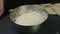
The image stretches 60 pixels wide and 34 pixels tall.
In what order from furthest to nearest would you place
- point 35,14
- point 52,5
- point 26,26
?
point 52,5 < point 35,14 < point 26,26

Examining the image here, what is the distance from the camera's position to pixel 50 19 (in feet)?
2.16

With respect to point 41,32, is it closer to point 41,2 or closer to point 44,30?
point 44,30

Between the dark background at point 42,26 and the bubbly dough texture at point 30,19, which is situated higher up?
the bubbly dough texture at point 30,19

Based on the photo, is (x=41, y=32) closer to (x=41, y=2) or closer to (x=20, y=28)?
(x=20, y=28)

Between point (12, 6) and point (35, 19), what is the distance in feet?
0.90

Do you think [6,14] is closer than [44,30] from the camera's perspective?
No

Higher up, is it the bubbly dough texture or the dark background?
the bubbly dough texture

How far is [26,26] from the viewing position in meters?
0.51

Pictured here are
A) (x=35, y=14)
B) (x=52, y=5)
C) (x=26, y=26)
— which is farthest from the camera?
(x=52, y=5)

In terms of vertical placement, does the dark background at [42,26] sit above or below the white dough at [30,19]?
below

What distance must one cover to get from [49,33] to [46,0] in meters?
0.30

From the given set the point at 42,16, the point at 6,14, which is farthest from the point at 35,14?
the point at 6,14

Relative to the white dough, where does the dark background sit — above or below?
below

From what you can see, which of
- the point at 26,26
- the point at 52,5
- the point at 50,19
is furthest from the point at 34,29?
the point at 52,5
